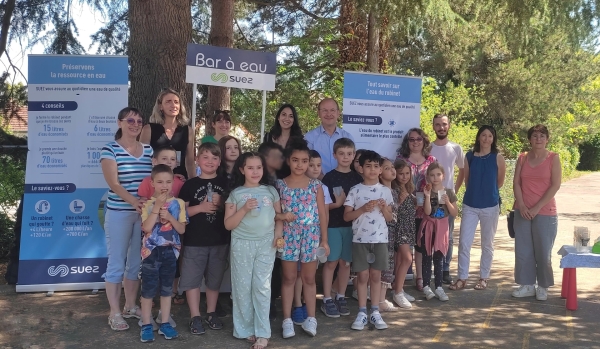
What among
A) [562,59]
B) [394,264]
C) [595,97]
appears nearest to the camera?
[394,264]

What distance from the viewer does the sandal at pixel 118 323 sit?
4.75 m

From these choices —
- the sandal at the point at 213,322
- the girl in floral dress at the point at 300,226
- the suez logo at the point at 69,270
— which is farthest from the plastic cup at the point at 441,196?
the suez logo at the point at 69,270

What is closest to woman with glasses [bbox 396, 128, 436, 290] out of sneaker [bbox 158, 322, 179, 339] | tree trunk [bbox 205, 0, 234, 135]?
sneaker [bbox 158, 322, 179, 339]

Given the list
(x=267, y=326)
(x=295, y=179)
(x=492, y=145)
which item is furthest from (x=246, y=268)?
(x=492, y=145)

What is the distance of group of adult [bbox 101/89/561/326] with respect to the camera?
4.71 m

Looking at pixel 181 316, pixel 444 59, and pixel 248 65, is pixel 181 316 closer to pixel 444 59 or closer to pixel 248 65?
pixel 248 65

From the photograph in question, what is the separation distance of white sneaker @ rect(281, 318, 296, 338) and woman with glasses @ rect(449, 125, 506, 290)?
2383 mm

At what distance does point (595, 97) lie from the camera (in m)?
28.4

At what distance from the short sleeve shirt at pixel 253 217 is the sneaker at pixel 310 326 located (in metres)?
0.83

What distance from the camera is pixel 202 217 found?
4.64 m

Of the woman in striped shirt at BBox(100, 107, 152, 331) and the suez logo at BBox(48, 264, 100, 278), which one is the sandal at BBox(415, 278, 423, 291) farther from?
the suez logo at BBox(48, 264, 100, 278)

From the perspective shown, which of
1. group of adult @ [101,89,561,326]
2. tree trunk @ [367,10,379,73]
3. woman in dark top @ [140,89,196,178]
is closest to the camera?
group of adult @ [101,89,561,326]

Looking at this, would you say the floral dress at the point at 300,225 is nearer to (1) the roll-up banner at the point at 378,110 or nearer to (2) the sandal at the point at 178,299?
(2) the sandal at the point at 178,299

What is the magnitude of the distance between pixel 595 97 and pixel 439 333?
27457 mm
